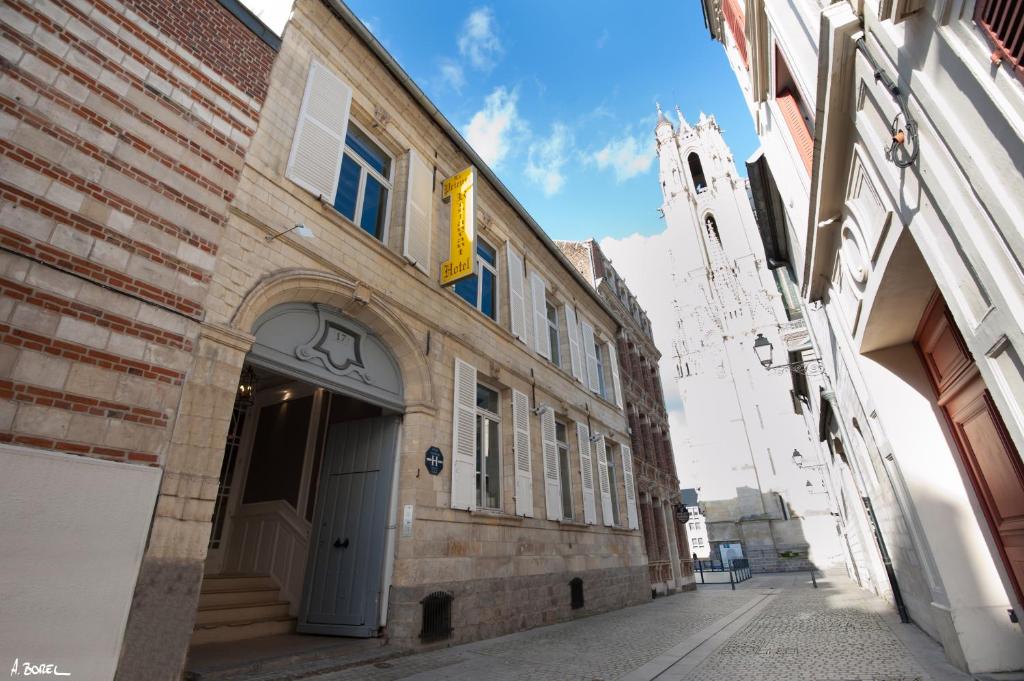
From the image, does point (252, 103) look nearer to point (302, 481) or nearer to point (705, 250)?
point (302, 481)

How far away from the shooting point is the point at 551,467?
948 cm

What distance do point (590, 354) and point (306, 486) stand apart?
8.39 meters

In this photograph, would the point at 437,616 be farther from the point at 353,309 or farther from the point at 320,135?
the point at 320,135

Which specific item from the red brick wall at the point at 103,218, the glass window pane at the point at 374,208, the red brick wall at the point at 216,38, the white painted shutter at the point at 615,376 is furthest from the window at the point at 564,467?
the red brick wall at the point at 216,38

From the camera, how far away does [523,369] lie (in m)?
9.66

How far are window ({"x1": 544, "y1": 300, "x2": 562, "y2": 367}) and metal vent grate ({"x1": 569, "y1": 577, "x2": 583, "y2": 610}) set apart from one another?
4.77 meters

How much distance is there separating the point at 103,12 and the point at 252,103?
1.40 meters

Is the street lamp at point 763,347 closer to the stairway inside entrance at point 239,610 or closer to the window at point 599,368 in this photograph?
the window at point 599,368

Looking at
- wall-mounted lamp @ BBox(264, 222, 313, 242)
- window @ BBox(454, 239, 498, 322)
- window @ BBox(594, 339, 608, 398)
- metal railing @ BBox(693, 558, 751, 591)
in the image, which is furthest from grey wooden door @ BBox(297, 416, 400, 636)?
metal railing @ BBox(693, 558, 751, 591)

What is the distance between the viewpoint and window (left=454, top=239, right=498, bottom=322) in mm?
9081

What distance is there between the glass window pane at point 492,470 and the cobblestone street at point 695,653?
2.00 m

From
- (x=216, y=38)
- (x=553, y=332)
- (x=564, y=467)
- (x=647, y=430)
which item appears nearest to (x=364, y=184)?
(x=216, y=38)

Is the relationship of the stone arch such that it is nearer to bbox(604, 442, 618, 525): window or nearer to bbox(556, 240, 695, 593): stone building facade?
bbox(604, 442, 618, 525): window

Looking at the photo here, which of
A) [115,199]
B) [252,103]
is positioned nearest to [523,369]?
[252,103]
